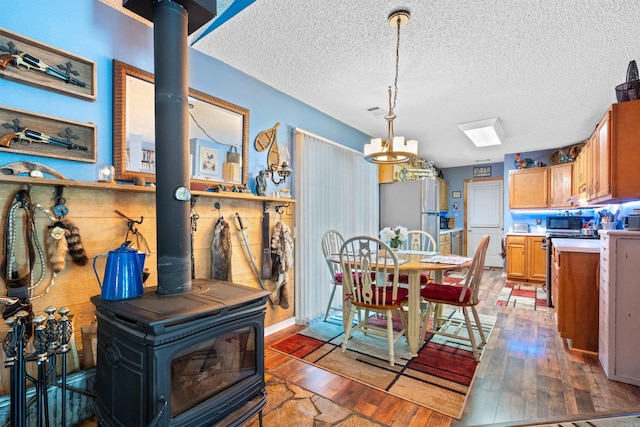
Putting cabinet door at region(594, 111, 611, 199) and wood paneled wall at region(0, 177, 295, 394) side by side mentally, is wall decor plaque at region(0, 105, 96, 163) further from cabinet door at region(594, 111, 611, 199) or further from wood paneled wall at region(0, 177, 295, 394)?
cabinet door at region(594, 111, 611, 199)

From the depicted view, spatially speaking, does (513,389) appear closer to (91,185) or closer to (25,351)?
(25,351)

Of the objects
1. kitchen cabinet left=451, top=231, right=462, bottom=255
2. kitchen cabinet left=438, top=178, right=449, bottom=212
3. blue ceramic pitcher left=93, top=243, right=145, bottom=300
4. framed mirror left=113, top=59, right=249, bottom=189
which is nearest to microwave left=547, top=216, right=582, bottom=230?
kitchen cabinet left=451, top=231, right=462, bottom=255

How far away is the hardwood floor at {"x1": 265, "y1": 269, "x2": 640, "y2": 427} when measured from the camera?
5.59 ft

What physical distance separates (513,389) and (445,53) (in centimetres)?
240

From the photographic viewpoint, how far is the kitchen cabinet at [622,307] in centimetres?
198

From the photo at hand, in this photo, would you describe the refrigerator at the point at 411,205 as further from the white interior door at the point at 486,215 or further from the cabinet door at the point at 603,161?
the white interior door at the point at 486,215

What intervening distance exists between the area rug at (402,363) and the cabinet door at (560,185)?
3.34 m

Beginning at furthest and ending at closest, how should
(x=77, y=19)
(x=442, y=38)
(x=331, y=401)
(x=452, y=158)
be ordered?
1. (x=452, y=158)
2. (x=442, y=38)
3. (x=331, y=401)
4. (x=77, y=19)

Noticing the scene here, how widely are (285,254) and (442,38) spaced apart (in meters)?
2.14

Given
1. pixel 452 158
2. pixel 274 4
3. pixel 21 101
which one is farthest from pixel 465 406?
pixel 452 158

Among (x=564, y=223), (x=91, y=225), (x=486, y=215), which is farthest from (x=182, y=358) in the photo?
(x=486, y=215)

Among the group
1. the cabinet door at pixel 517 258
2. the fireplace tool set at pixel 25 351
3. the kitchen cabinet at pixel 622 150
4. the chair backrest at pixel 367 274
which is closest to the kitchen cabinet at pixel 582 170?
the cabinet door at pixel 517 258

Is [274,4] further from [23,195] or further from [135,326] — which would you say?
[135,326]

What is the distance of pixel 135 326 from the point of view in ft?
4.00
